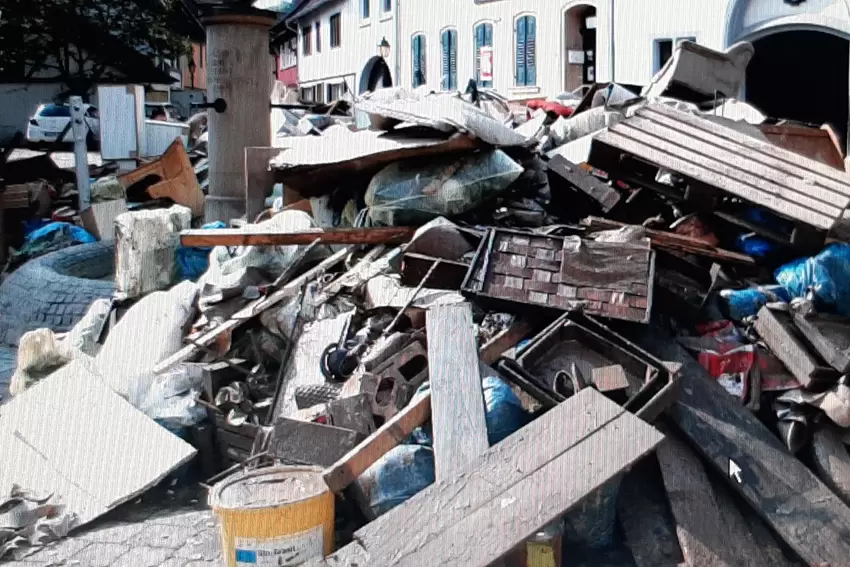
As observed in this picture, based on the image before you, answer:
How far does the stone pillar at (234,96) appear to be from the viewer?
25.8ft

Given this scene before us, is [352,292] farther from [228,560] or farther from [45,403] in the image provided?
[228,560]

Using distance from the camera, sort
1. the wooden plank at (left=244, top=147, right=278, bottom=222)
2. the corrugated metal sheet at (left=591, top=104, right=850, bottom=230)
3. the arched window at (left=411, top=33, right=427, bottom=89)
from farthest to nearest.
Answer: the arched window at (left=411, top=33, right=427, bottom=89), the wooden plank at (left=244, top=147, right=278, bottom=222), the corrugated metal sheet at (left=591, top=104, right=850, bottom=230)

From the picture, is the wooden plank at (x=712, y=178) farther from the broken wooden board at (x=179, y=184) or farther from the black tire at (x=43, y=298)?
the broken wooden board at (x=179, y=184)

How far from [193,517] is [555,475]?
1691mm

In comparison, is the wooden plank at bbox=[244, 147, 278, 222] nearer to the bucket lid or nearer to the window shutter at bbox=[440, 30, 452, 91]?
the bucket lid

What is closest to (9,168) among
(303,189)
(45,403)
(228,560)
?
(303,189)

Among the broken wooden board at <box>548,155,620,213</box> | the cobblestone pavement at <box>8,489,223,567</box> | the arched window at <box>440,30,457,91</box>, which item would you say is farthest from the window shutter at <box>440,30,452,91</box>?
the cobblestone pavement at <box>8,489,223,567</box>

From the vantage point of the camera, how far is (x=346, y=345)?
15.2 ft

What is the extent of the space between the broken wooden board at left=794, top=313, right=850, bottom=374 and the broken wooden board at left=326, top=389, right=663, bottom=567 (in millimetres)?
1174

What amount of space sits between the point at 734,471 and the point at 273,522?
1841mm

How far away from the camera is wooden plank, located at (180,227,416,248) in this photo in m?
5.48

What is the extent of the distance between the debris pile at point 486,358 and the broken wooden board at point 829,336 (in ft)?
0.04

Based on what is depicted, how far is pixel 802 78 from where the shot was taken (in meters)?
15.3

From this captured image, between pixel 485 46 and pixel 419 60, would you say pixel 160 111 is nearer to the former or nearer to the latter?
pixel 419 60
